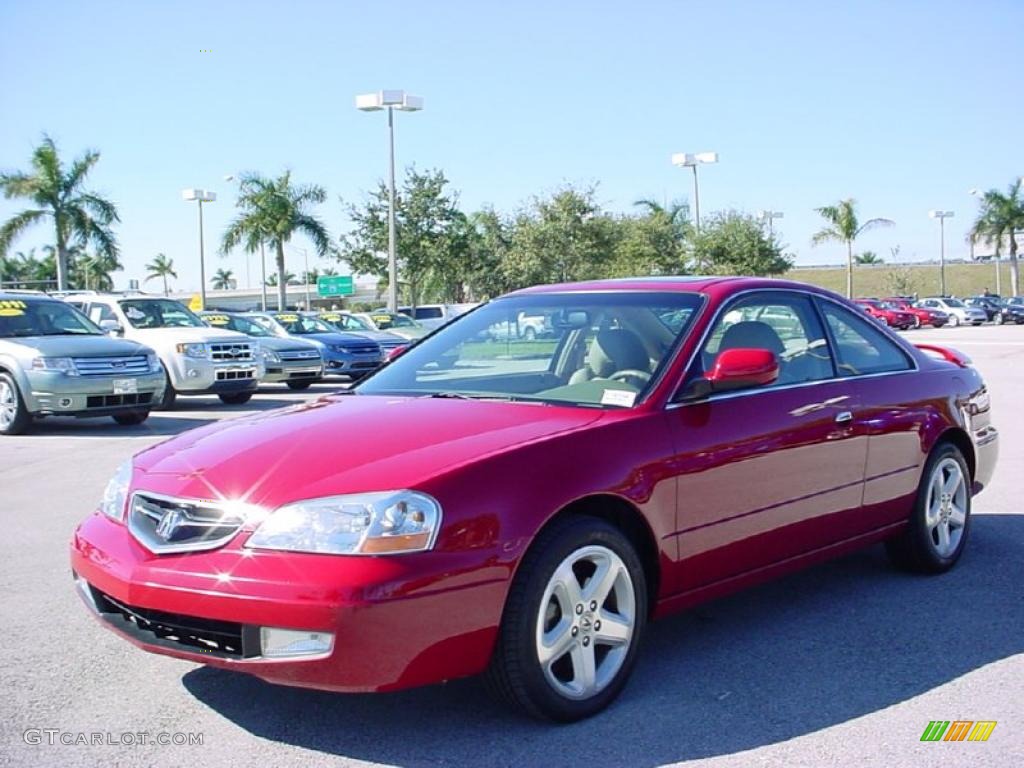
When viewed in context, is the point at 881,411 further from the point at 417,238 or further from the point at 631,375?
the point at 417,238

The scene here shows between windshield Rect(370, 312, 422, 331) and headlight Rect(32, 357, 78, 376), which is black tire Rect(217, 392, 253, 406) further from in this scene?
windshield Rect(370, 312, 422, 331)

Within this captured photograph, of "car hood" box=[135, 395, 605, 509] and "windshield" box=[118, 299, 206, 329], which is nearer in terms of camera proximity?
"car hood" box=[135, 395, 605, 509]

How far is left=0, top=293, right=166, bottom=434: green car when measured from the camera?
12.4m

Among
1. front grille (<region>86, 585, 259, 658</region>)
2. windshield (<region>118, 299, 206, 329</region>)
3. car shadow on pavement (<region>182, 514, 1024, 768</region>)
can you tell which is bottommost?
car shadow on pavement (<region>182, 514, 1024, 768</region>)

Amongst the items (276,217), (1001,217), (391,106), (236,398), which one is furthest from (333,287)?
(236,398)

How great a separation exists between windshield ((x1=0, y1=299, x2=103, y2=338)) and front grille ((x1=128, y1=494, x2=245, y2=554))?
1031cm

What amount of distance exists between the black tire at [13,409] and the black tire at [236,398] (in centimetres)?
422

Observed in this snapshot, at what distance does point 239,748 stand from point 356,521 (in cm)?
88

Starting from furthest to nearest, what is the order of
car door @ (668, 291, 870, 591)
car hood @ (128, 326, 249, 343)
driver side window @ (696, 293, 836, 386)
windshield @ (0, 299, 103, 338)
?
car hood @ (128, 326, 249, 343) < windshield @ (0, 299, 103, 338) < driver side window @ (696, 293, 836, 386) < car door @ (668, 291, 870, 591)

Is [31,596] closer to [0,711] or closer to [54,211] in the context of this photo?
[0,711]

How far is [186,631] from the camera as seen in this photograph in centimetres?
358

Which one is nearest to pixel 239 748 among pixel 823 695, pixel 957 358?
pixel 823 695

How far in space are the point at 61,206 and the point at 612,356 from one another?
3502 cm

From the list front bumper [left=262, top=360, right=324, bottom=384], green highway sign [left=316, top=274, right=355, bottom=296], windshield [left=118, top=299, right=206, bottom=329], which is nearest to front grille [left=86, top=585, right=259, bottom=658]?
windshield [left=118, top=299, right=206, bottom=329]
